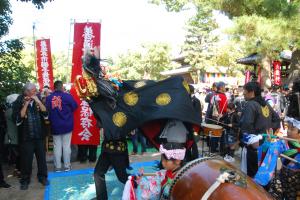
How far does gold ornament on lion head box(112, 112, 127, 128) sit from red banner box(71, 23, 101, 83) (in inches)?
135

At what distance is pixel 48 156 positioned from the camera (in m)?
7.93

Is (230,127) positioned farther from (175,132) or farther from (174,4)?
(174,4)

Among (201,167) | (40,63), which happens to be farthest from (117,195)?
(40,63)

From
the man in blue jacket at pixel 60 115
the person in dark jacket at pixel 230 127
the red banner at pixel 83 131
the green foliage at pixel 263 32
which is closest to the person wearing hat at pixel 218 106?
the person in dark jacket at pixel 230 127

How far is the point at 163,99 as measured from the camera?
3.95m

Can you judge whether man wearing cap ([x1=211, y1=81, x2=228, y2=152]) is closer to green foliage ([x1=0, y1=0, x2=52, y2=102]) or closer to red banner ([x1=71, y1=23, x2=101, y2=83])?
red banner ([x1=71, y1=23, x2=101, y2=83])

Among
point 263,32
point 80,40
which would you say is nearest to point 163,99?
point 80,40

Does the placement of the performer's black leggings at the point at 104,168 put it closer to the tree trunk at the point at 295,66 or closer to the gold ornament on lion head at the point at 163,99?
the gold ornament on lion head at the point at 163,99

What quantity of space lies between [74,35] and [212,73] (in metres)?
30.3

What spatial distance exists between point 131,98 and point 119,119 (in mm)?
328

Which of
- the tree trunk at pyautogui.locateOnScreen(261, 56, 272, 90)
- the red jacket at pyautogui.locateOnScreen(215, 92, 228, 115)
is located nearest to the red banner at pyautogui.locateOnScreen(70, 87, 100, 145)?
the red jacket at pyautogui.locateOnScreen(215, 92, 228, 115)

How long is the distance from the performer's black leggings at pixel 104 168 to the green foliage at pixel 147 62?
127 ft

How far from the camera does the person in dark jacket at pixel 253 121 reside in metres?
4.41

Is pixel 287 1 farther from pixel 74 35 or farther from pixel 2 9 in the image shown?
pixel 2 9
